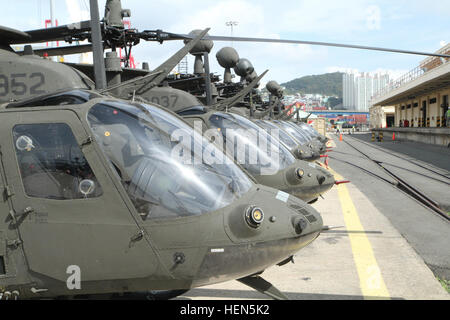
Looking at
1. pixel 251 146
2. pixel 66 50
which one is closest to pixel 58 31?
pixel 66 50

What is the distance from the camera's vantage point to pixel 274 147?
786 cm

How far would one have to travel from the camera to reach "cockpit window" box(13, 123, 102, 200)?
3.60m

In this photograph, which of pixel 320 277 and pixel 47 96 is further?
pixel 320 277

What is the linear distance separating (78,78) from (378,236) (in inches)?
212

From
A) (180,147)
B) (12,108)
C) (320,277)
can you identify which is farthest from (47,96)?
(320,277)

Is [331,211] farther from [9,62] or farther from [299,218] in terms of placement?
[9,62]

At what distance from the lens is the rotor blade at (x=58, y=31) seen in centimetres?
748

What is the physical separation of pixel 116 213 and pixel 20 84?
272 cm

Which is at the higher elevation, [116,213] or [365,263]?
[116,213]

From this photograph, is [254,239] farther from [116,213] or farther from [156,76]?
[156,76]

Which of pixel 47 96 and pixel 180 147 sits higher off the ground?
pixel 47 96

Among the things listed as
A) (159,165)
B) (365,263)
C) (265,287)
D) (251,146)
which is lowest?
(365,263)

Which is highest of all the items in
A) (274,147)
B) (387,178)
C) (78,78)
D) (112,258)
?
(78,78)

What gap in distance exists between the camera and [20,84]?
5.32 m
